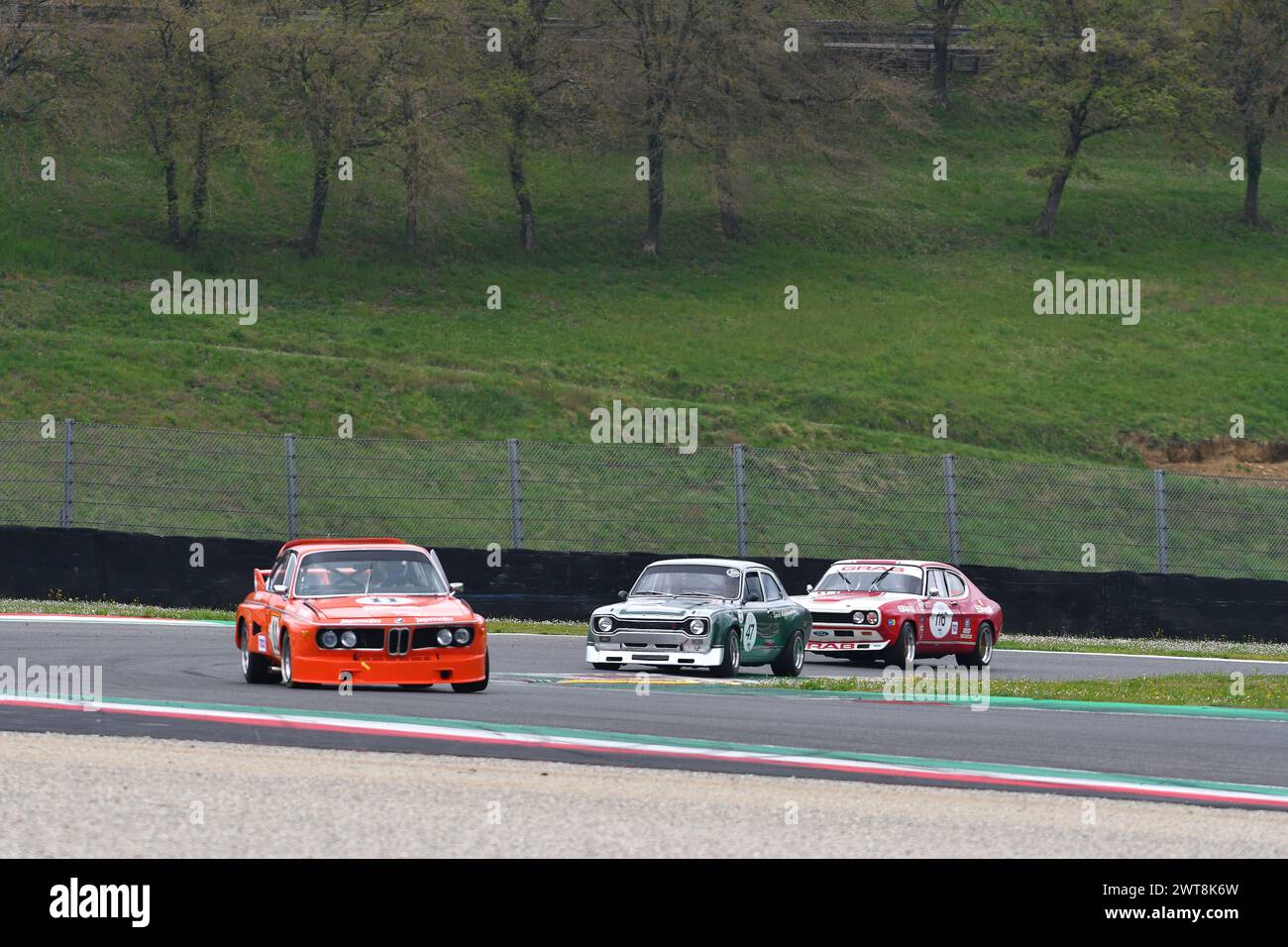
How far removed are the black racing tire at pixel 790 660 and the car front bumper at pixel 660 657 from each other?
1.08m

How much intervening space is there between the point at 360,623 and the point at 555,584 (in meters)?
9.84

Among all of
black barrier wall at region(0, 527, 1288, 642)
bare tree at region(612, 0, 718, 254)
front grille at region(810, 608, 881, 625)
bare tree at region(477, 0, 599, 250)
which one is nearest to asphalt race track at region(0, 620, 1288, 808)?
front grille at region(810, 608, 881, 625)

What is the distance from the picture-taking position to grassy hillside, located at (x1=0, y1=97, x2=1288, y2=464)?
43156mm

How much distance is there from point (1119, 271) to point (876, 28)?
62.9 feet

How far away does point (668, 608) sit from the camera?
17.1 metres

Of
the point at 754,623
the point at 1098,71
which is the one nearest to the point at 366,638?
the point at 754,623

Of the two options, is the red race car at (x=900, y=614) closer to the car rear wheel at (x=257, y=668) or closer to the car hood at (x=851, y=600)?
the car hood at (x=851, y=600)

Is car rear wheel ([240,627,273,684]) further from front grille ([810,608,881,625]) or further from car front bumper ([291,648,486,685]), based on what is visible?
front grille ([810,608,881,625])

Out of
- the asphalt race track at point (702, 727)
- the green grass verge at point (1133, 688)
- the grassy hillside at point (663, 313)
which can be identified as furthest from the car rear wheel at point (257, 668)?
the grassy hillside at point (663, 313)

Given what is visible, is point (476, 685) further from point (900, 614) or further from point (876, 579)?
point (876, 579)
